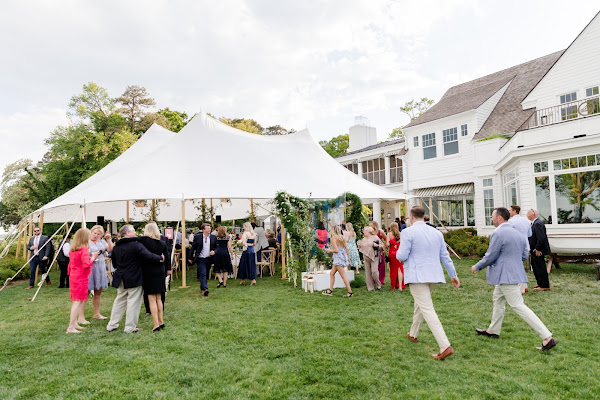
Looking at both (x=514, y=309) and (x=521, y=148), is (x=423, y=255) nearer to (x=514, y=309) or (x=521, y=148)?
(x=514, y=309)

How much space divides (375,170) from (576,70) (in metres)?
12.1

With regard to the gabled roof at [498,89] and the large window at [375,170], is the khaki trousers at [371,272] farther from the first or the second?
the large window at [375,170]

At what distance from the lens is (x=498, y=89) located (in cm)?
1719

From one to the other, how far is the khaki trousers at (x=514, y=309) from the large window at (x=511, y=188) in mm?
9094

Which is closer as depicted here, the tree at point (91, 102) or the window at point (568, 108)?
the window at point (568, 108)

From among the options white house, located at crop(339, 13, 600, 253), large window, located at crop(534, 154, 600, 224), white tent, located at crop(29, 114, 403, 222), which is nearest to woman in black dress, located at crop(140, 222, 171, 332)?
white tent, located at crop(29, 114, 403, 222)

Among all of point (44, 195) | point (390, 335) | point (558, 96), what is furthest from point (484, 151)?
point (44, 195)

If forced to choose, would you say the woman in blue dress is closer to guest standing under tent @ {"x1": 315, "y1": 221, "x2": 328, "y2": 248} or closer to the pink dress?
guest standing under tent @ {"x1": 315, "y1": 221, "x2": 328, "y2": 248}

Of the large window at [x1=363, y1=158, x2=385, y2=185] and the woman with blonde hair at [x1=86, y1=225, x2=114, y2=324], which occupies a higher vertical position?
the large window at [x1=363, y1=158, x2=385, y2=185]

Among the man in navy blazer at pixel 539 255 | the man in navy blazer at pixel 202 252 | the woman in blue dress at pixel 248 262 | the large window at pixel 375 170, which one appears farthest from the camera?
the large window at pixel 375 170

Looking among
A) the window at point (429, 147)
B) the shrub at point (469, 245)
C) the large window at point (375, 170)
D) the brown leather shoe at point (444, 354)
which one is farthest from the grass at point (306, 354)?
the large window at point (375, 170)

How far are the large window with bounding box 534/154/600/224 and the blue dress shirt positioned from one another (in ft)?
29.3

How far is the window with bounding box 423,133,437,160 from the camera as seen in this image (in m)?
18.1

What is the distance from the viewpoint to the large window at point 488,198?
15.1 m
